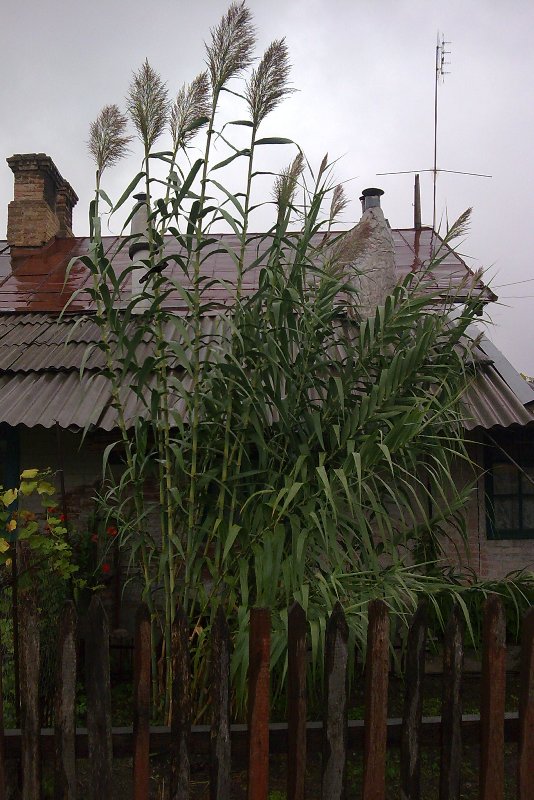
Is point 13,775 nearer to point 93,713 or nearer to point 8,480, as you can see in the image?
point 93,713

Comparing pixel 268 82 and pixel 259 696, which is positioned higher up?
pixel 268 82

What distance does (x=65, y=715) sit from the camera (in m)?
1.94

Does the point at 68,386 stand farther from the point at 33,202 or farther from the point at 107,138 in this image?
the point at 33,202

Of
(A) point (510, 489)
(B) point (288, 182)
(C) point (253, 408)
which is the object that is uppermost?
(B) point (288, 182)

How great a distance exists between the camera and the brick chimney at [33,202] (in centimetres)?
862

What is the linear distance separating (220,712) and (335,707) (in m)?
0.33

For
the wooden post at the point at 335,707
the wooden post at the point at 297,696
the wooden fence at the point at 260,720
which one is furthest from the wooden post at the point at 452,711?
the wooden post at the point at 297,696

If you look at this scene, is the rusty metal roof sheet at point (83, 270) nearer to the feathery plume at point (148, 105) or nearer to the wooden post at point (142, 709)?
the feathery plume at point (148, 105)

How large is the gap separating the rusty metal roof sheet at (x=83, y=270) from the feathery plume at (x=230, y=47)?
2.93m

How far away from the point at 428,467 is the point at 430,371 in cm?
48

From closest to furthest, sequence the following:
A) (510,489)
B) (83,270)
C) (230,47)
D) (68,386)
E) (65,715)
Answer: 1. (65,715)
2. (230,47)
3. (68,386)
4. (510,489)
5. (83,270)

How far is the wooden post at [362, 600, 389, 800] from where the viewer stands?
1990mm

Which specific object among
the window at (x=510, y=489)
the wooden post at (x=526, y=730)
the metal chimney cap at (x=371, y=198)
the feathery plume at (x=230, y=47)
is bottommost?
the wooden post at (x=526, y=730)

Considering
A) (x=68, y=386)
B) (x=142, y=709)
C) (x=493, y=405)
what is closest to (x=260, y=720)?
(x=142, y=709)
